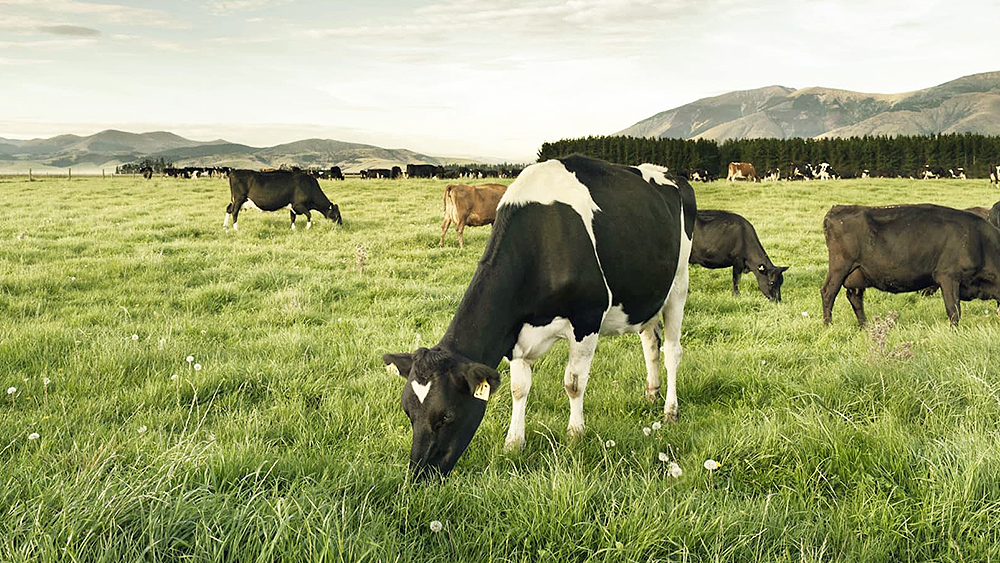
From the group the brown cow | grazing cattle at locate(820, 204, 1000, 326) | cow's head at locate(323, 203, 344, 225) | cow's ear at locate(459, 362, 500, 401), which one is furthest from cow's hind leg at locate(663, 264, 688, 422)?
cow's head at locate(323, 203, 344, 225)

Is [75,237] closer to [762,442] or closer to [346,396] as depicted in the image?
[346,396]

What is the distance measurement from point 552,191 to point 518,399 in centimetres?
155

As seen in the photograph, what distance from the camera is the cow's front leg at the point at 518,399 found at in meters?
4.18

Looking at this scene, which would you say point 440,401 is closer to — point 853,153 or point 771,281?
point 771,281

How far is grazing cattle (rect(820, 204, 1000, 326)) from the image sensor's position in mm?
7484

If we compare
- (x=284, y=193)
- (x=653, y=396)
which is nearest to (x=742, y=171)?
(x=284, y=193)

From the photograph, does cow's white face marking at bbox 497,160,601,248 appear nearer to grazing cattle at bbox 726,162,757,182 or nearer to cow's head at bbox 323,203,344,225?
cow's head at bbox 323,203,344,225

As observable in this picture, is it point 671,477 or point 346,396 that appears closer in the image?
point 671,477

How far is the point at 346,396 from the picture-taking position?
5020 mm

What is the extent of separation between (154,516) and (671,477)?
8.65 ft

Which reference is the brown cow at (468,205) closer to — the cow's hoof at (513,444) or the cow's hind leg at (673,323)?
the cow's hind leg at (673,323)

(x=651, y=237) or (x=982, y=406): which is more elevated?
(x=651, y=237)

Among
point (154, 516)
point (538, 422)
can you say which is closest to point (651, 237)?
point (538, 422)

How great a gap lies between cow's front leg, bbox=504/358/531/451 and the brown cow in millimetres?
12621
